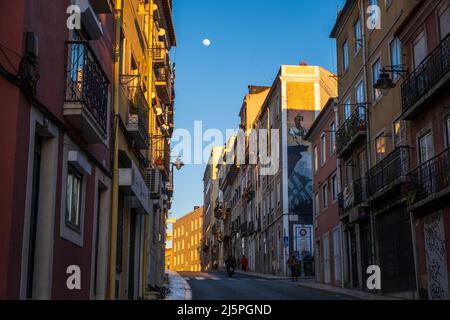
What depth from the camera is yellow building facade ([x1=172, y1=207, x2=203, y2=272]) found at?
4771 inches

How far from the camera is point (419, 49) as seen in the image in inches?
824

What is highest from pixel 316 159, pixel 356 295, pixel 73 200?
pixel 316 159

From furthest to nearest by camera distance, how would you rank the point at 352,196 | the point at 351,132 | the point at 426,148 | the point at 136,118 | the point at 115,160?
the point at 351,132, the point at 352,196, the point at 426,148, the point at 136,118, the point at 115,160

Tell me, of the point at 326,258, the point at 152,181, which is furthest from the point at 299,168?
the point at 152,181

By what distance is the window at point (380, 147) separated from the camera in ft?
80.9

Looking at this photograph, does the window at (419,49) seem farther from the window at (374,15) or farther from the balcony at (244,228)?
the balcony at (244,228)

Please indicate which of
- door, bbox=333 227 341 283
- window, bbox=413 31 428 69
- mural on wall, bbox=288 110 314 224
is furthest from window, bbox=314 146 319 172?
window, bbox=413 31 428 69

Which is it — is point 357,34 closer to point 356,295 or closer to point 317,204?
point 317,204

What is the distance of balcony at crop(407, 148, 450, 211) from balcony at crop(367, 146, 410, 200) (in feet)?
2.69

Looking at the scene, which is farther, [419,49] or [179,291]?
[179,291]

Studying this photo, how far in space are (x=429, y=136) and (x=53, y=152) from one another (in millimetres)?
13141

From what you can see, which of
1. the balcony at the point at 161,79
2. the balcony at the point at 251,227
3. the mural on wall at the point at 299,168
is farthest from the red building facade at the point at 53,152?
the balcony at the point at 251,227

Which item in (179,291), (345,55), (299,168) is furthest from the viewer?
(299,168)

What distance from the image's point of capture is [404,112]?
21.0m
